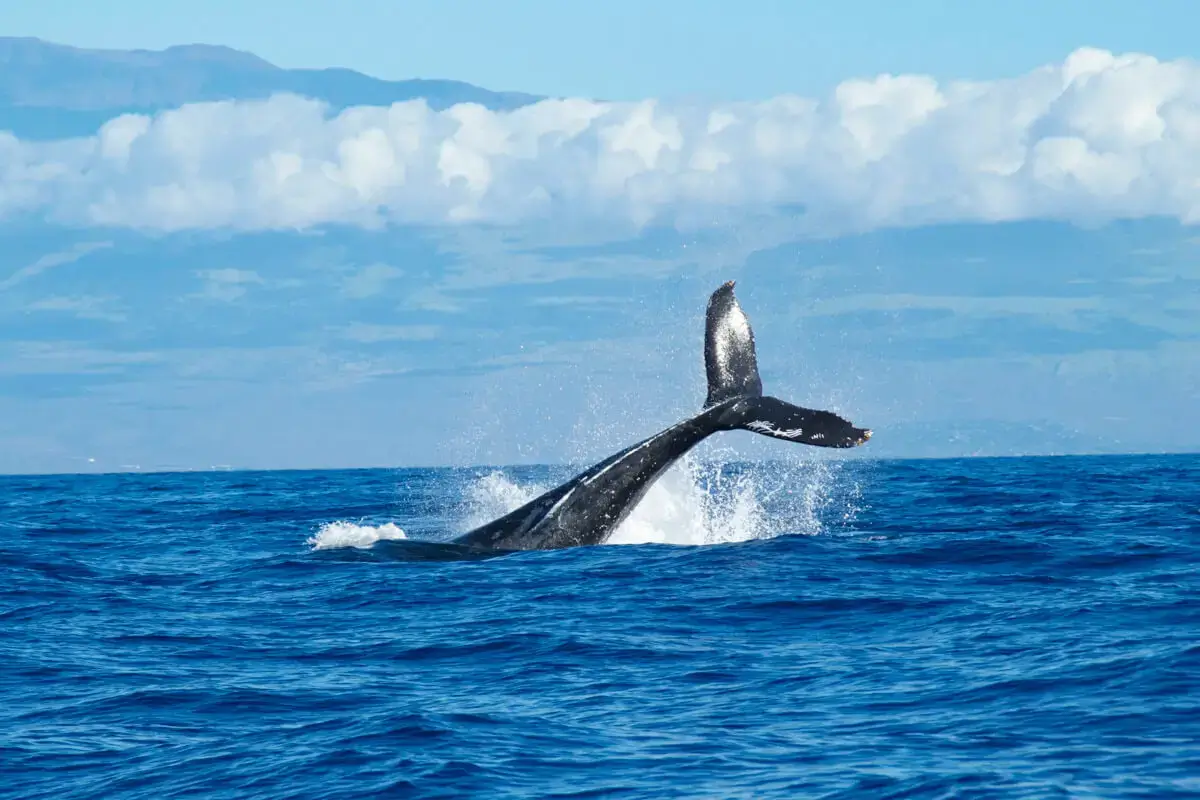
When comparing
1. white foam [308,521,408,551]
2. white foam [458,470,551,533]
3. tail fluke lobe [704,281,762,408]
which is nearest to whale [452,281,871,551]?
tail fluke lobe [704,281,762,408]

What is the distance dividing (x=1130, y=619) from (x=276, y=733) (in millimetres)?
8409

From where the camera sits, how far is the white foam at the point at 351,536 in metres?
24.1

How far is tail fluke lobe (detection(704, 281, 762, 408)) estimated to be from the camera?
20.6 m

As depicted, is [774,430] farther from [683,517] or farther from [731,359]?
[683,517]

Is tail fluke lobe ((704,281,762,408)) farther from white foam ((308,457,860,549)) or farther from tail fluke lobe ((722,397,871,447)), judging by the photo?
white foam ((308,457,860,549))

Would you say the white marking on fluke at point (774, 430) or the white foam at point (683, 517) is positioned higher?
the white marking on fluke at point (774, 430)

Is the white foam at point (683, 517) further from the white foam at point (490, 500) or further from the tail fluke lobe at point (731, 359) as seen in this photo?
the tail fluke lobe at point (731, 359)

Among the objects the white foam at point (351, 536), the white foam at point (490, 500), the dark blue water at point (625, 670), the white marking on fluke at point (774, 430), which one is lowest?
the dark blue water at point (625, 670)

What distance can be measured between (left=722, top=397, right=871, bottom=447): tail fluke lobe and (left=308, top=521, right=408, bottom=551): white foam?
6813mm

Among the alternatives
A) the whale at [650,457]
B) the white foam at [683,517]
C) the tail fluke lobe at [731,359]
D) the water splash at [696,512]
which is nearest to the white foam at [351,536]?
the white foam at [683,517]

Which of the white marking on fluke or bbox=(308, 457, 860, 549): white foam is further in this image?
Answer: bbox=(308, 457, 860, 549): white foam

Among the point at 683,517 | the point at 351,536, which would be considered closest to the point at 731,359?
the point at 683,517

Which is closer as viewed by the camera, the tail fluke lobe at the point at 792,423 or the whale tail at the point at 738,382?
the tail fluke lobe at the point at 792,423

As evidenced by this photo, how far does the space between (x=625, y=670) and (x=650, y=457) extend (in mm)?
8226
